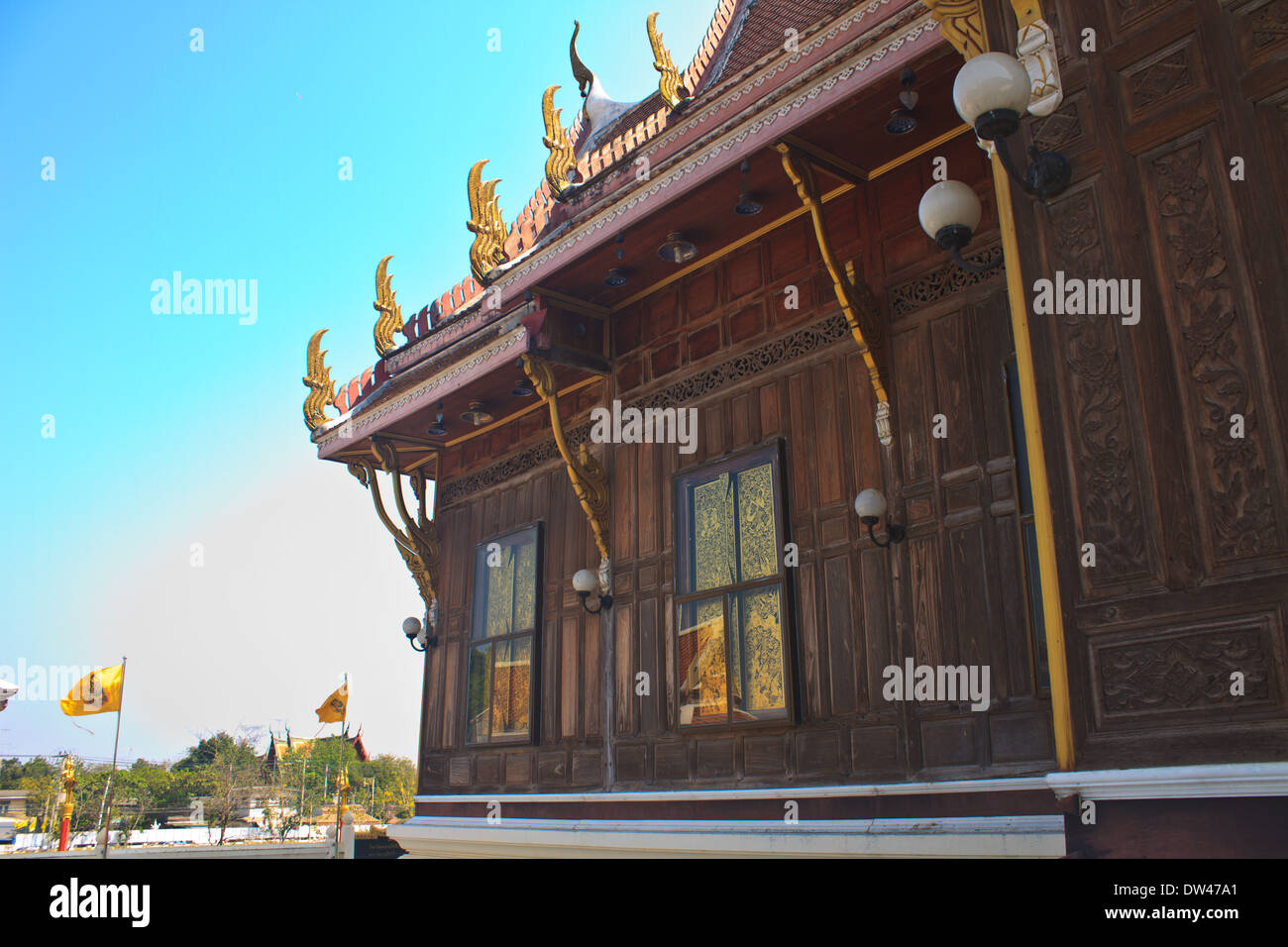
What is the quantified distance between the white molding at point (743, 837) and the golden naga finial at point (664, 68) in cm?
461

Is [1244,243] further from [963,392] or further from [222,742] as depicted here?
[222,742]

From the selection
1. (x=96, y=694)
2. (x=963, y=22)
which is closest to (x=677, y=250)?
(x=963, y=22)

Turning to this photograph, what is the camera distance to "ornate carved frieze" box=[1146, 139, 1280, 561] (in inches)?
115

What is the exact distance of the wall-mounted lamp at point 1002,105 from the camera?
338cm

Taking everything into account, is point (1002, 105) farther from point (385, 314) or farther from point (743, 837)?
point (385, 314)

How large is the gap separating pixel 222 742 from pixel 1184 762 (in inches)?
2264

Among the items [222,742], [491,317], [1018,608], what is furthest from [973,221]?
[222,742]

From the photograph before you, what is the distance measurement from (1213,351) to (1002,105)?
1101mm

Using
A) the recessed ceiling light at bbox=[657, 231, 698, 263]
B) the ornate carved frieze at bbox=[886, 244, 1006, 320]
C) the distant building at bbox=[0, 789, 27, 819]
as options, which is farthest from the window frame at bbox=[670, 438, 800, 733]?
the distant building at bbox=[0, 789, 27, 819]

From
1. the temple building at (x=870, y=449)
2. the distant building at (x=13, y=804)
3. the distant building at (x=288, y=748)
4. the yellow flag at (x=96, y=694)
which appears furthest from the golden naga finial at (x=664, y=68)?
the distant building at (x=13, y=804)

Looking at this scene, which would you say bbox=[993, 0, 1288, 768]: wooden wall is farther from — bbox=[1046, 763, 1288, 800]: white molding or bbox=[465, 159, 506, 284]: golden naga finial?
bbox=[465, 159, 506, 284]: golden naga finial

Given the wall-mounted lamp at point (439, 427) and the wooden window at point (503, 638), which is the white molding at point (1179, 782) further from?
the wall-mounted lamp at point (439, 427)

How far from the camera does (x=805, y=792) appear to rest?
5695 millimetres

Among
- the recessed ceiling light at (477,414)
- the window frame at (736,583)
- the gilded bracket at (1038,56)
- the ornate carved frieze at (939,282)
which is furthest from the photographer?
the recessed ceiling light at (477,414)
